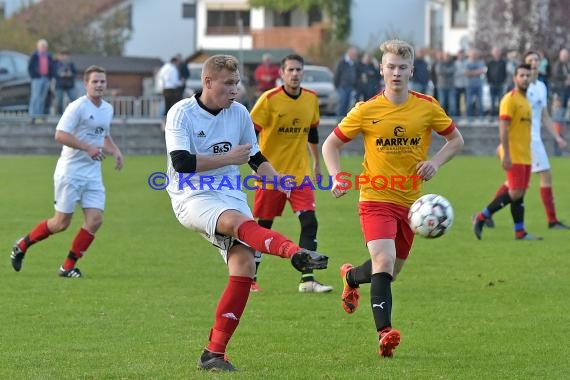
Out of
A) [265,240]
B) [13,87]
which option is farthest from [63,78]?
[265,240]

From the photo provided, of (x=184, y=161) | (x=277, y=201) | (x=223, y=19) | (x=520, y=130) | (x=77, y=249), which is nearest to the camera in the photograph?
(x=184, y=161)

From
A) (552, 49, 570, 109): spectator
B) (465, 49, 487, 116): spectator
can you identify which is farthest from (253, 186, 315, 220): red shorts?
(465, 49, 487, 116): spectator

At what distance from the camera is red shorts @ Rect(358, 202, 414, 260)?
8.59m

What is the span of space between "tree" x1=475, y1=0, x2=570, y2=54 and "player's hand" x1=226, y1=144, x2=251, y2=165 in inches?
1687

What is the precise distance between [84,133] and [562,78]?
2032cm

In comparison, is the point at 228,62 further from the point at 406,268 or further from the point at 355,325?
the point at 406,268

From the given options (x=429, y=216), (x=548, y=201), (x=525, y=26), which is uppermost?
(x=525, y=26)

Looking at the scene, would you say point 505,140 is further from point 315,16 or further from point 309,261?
point 315,16

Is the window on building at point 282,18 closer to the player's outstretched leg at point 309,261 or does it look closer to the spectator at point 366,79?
the spectator at point 366,79

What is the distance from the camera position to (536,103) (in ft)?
52.6

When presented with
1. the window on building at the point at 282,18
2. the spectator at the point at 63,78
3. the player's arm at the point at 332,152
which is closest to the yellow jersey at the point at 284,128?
the player's arm at the point at 332,152

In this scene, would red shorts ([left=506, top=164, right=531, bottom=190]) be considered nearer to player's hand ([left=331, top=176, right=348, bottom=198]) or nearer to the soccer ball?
the soccer ball

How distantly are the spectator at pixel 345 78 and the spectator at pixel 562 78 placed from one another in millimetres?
4793

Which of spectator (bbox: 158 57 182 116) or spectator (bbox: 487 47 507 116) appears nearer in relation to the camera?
spectator (bbox: 487 47 507 116)
